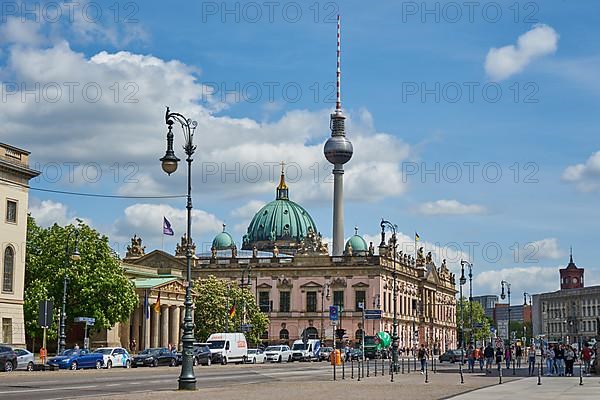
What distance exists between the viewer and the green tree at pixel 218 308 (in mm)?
114562

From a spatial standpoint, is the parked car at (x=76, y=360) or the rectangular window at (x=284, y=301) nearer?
the parked car at (x=76, y=360)

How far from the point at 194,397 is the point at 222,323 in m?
83.9

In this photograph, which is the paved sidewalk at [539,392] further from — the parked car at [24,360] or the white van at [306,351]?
the white van at [306,351]

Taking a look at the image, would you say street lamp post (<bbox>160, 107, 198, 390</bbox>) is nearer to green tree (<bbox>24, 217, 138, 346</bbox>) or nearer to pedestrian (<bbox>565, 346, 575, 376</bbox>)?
pedestrian (<bbox>565, 346, 575, 376</bbox>)

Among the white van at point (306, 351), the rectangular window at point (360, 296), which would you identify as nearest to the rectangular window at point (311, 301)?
the rectangular window at point (360, 296)

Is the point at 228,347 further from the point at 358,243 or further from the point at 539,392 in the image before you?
the point at 358,243

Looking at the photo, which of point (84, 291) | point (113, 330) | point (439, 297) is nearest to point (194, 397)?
point (84, 291)

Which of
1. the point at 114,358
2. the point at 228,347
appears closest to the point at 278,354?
the point at 228,347

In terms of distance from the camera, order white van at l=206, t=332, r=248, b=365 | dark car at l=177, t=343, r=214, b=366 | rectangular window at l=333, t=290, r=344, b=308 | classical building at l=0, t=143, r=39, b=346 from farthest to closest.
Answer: rectangular window at l=333, t=290, r=344, b=308, white van at l=206, t=332, r=248, b=365, dark car at l=177, t=343, r=214, b=366, classical building at l=0, t=143, r=39, b=346

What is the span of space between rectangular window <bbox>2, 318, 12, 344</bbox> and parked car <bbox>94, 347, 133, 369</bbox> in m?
8.95

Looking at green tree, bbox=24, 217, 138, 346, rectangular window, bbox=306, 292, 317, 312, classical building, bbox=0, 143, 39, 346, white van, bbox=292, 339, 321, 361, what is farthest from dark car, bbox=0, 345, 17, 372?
rectangular window, bbox=306, 292, 317, 312

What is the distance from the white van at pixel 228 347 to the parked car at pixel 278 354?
7.13m

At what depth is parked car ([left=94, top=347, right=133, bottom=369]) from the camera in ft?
209

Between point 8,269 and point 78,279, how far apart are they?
11900 millimetres
